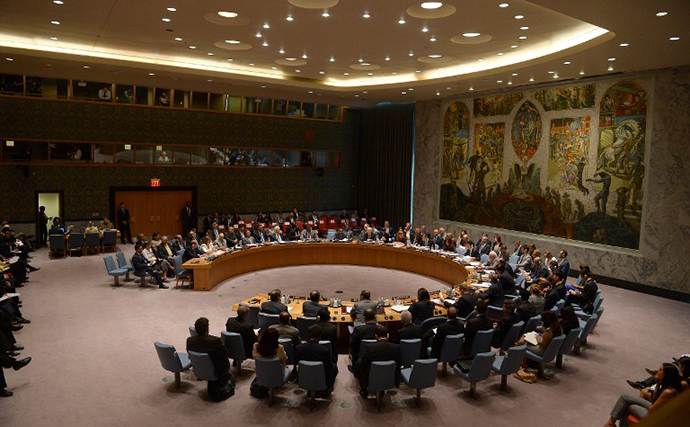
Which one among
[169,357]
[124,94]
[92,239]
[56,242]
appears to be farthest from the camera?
[124,94]

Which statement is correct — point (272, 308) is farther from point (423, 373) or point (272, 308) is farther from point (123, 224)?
point (123, 224)

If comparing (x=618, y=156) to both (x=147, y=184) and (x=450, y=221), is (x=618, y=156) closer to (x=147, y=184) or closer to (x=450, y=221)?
(x=450, y=221)

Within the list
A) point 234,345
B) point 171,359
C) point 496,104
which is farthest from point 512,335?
point 496,104

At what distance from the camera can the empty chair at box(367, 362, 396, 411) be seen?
625cm

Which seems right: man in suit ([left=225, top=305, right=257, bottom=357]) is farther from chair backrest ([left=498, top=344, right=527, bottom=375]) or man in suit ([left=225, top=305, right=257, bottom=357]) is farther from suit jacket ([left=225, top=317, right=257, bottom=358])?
chair backrest ([left=498, top=344, right=527, bottom=375])

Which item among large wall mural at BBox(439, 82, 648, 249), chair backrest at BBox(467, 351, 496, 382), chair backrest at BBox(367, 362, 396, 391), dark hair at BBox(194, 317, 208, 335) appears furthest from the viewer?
large wall mural at BBox(439, 82, 648, 249)

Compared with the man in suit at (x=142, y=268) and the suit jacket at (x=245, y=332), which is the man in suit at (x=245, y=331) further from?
the man in suit at (x=142, y=268)

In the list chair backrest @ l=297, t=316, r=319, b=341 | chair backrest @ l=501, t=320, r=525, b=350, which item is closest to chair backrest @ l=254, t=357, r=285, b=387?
chair backrest @ l=297, t=316, r=319, b=341

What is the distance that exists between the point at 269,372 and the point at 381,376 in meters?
1.40

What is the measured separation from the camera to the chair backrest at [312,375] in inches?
247

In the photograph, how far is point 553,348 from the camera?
7422mm

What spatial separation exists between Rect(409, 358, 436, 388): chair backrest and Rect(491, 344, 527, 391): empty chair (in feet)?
3.71

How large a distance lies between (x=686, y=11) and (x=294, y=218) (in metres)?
15.5

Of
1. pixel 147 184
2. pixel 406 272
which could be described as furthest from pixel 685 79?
pixel 147 184
